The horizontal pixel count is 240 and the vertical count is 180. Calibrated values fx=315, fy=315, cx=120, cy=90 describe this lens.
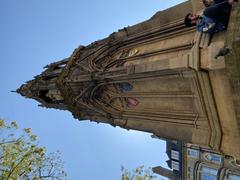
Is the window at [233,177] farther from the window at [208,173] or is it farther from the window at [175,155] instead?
the window at [175,155]

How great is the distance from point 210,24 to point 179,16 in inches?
134

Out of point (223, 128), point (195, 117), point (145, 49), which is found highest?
point (145, 49)

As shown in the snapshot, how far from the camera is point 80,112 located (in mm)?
20859

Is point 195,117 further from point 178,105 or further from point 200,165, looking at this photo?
point 200,165

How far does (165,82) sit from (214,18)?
12.0 ft

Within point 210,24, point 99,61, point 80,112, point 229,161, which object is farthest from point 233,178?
point 210,24

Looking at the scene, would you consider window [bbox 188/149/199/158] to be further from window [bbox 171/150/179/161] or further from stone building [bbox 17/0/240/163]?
stone building [bbox 17/0/240/163]

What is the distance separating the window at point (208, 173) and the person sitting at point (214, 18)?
29.2 m

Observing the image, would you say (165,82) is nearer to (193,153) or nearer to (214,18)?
(214,18)

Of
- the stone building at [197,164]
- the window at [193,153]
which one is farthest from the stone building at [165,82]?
the window at [193,153]

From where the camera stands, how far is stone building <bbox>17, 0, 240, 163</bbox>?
30.8ft

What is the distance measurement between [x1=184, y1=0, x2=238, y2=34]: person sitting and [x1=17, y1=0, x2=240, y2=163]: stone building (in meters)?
0.29

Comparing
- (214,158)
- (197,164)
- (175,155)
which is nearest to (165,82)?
(214,158)

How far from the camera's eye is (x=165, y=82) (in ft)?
40.2
